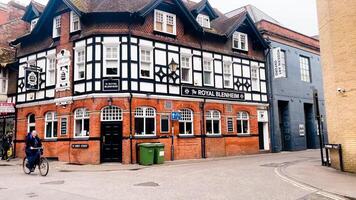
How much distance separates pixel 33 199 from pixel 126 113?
411 inches

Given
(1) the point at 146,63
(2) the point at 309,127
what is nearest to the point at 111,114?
(1) the point at 146,63

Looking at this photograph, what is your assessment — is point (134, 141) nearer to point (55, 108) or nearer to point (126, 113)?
point (126, 113)

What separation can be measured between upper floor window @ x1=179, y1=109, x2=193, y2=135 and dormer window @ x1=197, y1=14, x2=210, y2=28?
7176mm

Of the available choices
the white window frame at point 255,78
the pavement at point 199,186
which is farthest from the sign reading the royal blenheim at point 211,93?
the pavement at point 199,186

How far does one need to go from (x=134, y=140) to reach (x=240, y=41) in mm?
12981

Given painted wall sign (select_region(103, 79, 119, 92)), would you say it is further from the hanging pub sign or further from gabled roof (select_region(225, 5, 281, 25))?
gabled roof (select_region(225, 5, 281, 25))

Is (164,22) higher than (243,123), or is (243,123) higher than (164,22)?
(164,22)

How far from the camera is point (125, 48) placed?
63.7 ft

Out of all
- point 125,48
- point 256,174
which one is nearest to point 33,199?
point 256,174

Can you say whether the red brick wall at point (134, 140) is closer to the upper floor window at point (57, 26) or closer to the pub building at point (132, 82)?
the pub building at point (132, 82)

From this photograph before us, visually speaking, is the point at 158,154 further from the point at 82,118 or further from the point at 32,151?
the point at 32,151

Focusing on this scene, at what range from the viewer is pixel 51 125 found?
21312 millimetres

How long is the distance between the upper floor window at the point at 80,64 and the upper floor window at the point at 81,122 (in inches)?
84.3

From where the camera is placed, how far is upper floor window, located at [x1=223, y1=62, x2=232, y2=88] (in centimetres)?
2453
